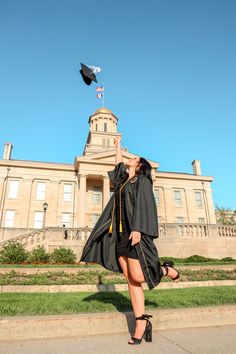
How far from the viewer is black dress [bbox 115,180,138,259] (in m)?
3.51

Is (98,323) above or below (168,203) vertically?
below

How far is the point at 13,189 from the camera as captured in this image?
35.6 m

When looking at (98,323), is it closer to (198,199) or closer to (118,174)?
(118,174)

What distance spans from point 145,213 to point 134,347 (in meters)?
1.55

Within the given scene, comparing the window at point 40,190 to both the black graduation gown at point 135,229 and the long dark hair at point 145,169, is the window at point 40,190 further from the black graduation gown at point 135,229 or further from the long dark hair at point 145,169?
the long dark hair at point 145,169

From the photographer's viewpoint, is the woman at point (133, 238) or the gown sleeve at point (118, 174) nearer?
the woman at point (133, 238)

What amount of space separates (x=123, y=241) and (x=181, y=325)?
146 cm

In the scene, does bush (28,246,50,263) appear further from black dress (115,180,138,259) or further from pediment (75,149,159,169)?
pediment (75,149,159,169)

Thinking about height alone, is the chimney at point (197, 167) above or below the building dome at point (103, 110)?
below

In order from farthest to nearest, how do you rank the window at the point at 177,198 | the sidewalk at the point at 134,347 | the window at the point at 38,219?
1. the window at the point at 177,198
2. the window at the point at 38,219
3. the sidewalk at the point at 134,347

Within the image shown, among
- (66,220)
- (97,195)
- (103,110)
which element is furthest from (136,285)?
(103,110)

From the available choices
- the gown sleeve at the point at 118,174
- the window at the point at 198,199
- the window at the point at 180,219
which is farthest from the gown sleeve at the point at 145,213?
the window at the point at 198,199

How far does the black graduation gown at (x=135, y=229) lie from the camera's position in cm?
340

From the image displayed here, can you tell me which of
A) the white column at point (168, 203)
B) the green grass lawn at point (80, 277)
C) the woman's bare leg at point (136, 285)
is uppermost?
the white column at point (168, 203)
